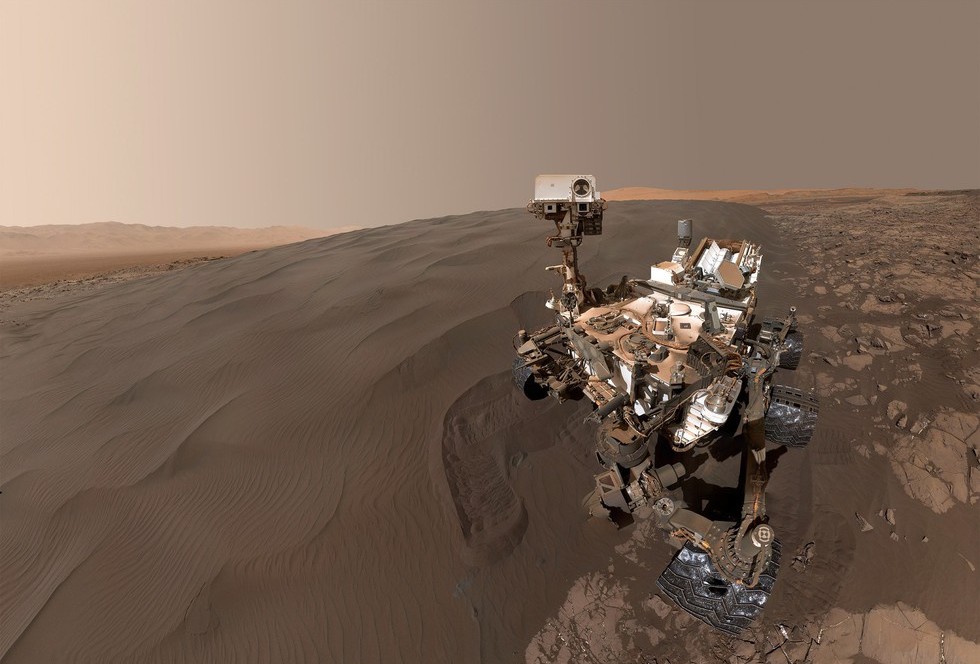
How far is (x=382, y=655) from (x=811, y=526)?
12.8ft

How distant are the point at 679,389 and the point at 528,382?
1583mm

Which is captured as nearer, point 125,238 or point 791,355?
point 791,355

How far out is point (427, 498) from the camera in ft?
13.4

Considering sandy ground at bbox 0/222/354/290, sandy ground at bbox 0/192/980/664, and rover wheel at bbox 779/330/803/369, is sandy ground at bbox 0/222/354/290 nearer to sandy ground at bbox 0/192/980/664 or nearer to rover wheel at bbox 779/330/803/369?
sandy ground at bbox 0/192/980/664

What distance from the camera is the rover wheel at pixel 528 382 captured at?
14.3 ft

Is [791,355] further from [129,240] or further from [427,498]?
[129,240]

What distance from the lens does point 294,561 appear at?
11.9 feet

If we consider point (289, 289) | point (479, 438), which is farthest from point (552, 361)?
point (289, 289)

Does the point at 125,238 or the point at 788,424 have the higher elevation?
the point at 125,238

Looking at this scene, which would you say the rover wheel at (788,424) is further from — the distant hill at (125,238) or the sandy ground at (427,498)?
the distant hill at (125,238)

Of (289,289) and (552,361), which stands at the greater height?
(289,289)

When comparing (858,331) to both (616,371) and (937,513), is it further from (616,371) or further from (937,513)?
(616,371)

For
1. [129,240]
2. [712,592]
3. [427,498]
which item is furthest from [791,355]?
[129,240]


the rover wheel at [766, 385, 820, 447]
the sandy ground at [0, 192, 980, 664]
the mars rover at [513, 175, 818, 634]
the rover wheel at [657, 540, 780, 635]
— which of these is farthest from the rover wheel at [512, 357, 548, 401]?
the rover wheel at [766, 385, 820, 447]
